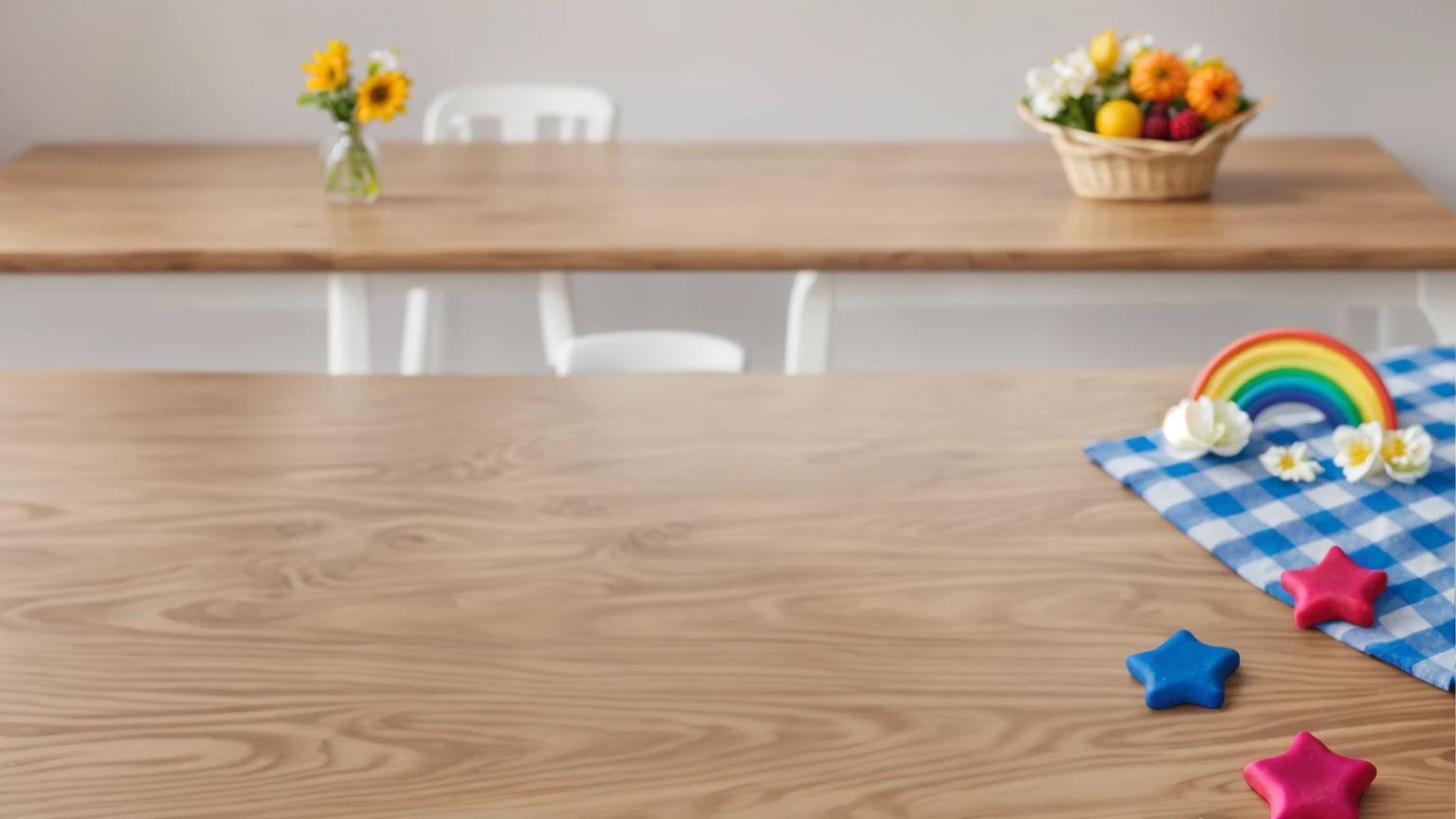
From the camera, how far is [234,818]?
66 cm

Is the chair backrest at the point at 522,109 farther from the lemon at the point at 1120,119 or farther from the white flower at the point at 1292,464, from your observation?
the white flower at the point at 1292,464

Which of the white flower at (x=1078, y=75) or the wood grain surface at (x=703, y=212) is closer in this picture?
the wood grain surface at (x=703, y=212)

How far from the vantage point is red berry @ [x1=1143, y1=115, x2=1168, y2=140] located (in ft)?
6.65

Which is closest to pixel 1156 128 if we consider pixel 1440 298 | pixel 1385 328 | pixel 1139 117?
pixel 1139 117

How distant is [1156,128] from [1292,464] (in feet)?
3.77

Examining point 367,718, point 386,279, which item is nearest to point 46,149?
point 386,279

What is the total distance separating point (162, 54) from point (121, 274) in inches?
50.8

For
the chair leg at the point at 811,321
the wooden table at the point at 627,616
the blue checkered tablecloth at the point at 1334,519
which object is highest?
the blue checkered tablecloth at the point at 1334,519

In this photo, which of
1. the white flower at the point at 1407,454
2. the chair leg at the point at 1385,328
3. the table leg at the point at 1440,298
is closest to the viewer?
the white flower at the point at 1407,454

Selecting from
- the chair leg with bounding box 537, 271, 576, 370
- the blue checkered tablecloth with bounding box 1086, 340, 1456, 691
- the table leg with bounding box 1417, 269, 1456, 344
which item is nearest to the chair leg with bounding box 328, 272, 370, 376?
the chair leg with bounding box 537, 271, 576, 370

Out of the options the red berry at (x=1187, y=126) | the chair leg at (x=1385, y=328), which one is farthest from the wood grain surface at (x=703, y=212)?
the chair leg at (x=1385, y=328)

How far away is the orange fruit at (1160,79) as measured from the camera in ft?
6.64

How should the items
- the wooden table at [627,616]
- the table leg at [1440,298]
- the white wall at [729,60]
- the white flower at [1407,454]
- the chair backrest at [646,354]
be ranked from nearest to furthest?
the wooden table at [627,616]
the white flower at [1407,454]
the table leg at [1440,298]
the chair backrest at [646,354]
the white wall at [729,60]

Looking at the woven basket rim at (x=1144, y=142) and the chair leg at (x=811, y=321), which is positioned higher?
the woven basket rim at (x=1144, y=142)
